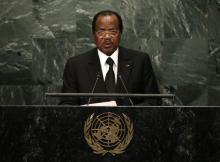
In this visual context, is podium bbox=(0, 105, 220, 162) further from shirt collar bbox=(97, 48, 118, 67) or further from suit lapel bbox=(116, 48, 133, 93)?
shirt collar bbox=(97, 48, 118, 67)

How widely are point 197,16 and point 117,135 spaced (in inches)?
112

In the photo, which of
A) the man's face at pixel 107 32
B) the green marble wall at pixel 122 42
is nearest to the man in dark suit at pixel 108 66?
the man's face at pixel 107 32

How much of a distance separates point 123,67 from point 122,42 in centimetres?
126

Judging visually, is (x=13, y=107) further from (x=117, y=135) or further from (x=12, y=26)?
(x=12, y=26)

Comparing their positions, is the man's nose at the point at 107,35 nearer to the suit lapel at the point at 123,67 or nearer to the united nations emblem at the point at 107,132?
the suit lapel at the point at 123,67

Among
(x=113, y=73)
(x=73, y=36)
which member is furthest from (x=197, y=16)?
(x=113, y=73)

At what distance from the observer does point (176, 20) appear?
559 centimetres

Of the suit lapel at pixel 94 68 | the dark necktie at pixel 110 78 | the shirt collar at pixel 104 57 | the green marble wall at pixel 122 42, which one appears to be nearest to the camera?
the dark necktie at pixel 110 78

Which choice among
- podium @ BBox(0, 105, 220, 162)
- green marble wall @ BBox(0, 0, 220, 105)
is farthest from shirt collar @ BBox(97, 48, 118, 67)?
podium @ BBox(0, 105, 220, 162)

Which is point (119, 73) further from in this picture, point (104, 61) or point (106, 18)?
point (106, 18)

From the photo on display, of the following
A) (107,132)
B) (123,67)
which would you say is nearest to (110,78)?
(123,67)

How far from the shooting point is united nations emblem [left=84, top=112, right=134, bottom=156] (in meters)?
3.03

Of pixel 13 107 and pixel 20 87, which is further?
pixel 20 87

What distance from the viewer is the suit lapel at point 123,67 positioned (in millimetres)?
4152
